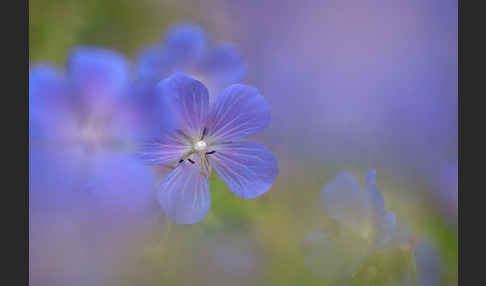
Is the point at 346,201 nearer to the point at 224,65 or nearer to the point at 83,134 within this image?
the point at 224,65

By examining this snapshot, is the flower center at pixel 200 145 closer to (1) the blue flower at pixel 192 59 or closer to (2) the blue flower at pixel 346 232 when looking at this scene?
(1) the blue flower at pixel 192 59

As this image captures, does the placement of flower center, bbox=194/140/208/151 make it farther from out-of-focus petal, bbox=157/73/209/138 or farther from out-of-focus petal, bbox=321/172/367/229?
out-of-focus petal, bbox=321/172/367/229

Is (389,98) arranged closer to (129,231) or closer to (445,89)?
(445,89)

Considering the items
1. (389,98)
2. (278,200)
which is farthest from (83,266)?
(389,98)

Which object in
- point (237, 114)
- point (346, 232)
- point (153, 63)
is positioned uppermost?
point (153, 63)

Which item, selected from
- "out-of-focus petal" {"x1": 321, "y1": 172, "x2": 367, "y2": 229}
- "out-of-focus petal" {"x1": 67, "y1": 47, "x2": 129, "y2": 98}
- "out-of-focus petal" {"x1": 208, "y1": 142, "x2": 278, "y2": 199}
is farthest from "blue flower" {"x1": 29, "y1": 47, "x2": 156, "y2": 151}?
"out-of-focus petal" {"x1": 321, "y1": 172, "x2": 367, "y2": 229}

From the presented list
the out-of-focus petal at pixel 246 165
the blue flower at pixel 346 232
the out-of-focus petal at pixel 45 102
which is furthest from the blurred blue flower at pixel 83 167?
the blue flower at pixel 346 232

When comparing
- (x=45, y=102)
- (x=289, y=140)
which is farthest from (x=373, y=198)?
(x=45, y=102)
